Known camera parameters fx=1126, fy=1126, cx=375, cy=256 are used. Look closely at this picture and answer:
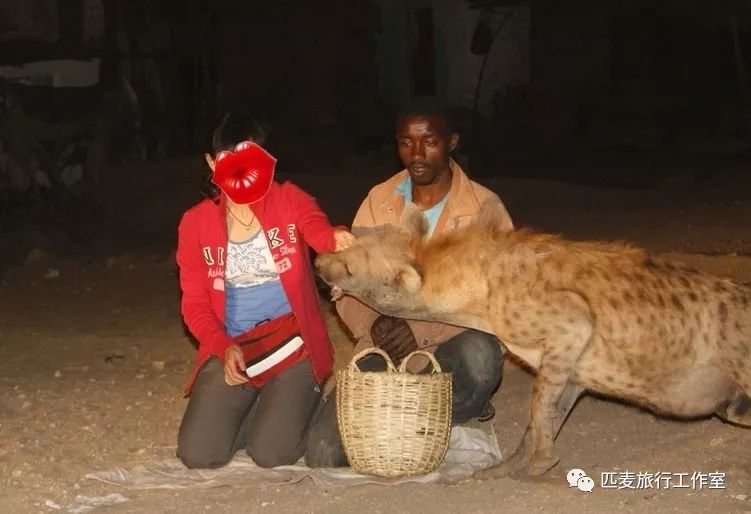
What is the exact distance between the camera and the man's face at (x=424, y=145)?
392 cm

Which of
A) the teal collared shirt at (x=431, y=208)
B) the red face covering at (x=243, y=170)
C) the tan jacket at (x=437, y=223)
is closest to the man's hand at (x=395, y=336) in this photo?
the tan jacket at (x=437, y=223)

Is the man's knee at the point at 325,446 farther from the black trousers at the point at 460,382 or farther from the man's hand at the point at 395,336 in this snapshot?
the man's hand at the point at 395,336

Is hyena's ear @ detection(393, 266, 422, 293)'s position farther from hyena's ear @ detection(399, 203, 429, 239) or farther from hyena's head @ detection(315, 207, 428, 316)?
hyena's ear @ detection(399, 203, 429, 239)

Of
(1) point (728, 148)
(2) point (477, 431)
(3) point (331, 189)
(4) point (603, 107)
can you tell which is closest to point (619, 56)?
(4) point (603, 107)

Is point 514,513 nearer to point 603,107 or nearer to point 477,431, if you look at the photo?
point 477,431

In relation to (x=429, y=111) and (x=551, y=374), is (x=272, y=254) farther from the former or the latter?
(x=551, y=374)

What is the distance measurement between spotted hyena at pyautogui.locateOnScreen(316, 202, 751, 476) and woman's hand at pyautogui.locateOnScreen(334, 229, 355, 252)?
33 millimetres

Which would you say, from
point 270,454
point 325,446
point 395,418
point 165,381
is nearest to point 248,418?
point 270,454

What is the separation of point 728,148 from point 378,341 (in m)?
12.0

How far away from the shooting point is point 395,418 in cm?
A: 357

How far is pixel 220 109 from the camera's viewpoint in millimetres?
15500

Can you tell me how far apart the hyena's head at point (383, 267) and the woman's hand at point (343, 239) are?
0.09 ft

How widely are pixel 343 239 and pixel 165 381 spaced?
5.64 feet

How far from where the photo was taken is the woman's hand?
370cm
